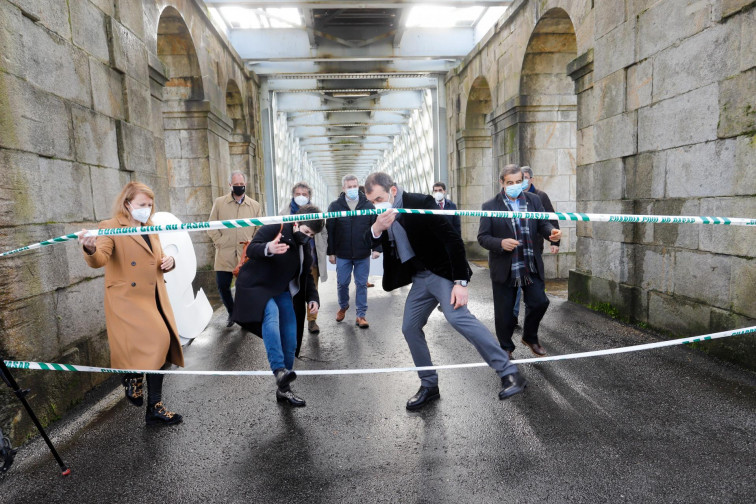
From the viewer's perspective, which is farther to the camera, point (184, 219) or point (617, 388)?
point (184, 219)

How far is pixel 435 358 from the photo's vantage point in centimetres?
417

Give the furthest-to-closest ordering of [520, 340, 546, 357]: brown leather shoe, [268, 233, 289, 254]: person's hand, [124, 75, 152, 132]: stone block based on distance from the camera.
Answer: [124, 75, 152, 132]: stone block, [520, 340, 546, 357]: brown leather shoe, [268, 233, 289, 254]: person's hand

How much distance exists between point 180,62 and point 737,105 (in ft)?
23.3

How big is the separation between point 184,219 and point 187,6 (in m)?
3.13

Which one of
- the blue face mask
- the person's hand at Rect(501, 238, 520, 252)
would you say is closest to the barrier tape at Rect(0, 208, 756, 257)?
the person's hand at Rect(501, 238, 520, 252)

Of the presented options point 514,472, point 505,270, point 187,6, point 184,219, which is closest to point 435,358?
point 505,270

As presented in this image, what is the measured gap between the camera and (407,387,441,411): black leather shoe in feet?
10.2

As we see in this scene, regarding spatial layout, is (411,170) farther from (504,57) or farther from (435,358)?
(435,358)

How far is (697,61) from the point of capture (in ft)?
13.2

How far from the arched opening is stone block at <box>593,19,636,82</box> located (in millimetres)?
2321

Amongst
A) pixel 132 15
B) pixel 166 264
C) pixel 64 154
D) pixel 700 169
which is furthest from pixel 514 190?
pixel 132 15

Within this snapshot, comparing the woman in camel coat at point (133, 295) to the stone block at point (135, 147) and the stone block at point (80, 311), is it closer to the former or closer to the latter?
the stone block at point (80, 311)

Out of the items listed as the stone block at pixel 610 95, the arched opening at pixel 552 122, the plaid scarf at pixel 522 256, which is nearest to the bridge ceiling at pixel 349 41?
the arched opening at pixel 552 122

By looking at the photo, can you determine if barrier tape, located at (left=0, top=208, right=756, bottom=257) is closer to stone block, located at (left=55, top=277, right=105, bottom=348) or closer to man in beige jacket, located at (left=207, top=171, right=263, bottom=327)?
stone block, located at (left=55, top=277, right=105, bottom=348)
